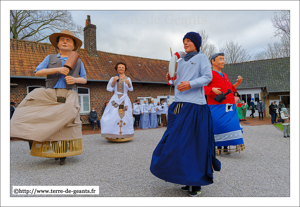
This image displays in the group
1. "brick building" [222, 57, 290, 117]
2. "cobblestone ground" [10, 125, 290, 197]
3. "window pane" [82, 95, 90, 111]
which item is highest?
"brick building" [222, 57, 290, 117]

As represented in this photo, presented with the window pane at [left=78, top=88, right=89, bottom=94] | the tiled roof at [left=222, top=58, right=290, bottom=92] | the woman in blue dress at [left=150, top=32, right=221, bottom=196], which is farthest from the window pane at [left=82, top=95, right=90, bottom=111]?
the tiled roof at [left=222, top=58, right=290, bottom=92]

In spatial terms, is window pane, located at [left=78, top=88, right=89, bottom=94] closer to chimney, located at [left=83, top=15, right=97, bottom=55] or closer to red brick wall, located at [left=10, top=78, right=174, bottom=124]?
red brick wall, located at [left=10, top=78, right=174, bottom=124]

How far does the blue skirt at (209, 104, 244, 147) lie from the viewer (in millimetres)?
4656

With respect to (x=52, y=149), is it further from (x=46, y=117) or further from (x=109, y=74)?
(x=109, y=74)

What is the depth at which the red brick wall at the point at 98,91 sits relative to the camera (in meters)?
11.7

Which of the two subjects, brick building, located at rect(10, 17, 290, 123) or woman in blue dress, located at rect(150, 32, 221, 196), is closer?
woman in blue dress, located at rect(150, 32, 221, 196)

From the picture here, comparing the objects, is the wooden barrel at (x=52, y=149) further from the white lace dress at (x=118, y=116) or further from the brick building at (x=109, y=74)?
the brick building at (x=109, y=74)

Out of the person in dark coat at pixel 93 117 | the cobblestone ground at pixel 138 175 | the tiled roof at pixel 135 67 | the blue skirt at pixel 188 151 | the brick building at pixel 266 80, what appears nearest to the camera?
the blue skirt at pixel 188 151

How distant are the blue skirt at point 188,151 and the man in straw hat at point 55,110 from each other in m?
1.99

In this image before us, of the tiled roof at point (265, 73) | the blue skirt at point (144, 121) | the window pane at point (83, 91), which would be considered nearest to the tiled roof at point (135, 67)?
the tiled roof at point (265, 73)

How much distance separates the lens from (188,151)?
2586 mm

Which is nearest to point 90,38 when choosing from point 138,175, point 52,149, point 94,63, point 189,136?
point 94,63

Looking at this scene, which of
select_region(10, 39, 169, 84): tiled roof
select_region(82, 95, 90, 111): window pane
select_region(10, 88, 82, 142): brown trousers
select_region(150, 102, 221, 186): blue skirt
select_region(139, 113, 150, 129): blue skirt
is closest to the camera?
select_region(150, 102, 221, 186): blue skirt

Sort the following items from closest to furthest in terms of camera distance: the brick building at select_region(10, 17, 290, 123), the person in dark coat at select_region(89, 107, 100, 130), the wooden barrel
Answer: the wooden barrel
the brick building at select_region(10, 17, 290, 123)
the person in dark coat at select_region(89, 107, 100, 130)
